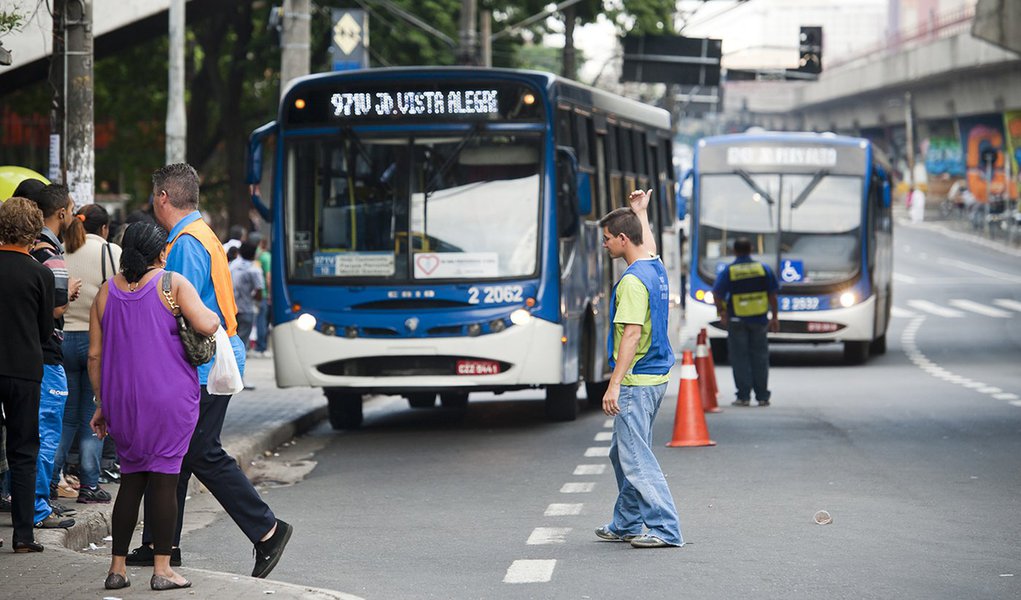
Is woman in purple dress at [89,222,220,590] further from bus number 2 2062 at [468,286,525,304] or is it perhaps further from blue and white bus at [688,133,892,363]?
blue and white bus at [688,133,892,363]

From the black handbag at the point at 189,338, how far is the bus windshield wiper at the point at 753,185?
1985 centimetres

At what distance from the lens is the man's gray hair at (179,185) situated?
849 cm

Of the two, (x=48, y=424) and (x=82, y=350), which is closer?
(x=48, y=424)

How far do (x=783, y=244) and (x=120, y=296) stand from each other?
19.6 m

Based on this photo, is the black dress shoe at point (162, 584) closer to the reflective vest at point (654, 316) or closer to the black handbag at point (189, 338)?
the black handbag at point (189, 338)

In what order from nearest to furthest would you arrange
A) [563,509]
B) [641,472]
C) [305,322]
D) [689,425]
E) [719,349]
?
[641,472] → [563,509] → [689,425] → [305,322] → [719,349]

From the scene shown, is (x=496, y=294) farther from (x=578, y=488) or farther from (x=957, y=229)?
(x=957, y=229)

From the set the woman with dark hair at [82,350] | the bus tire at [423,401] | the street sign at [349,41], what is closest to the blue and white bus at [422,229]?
the bus tire at [423,401]

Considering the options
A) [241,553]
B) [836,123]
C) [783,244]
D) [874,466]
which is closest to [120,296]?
[241,553]

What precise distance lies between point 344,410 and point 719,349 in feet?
38.1

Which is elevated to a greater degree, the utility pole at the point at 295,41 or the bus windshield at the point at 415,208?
the utility pole at the point at 295,41

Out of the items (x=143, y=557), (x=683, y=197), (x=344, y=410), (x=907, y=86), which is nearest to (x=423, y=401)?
(x=344, y=410)

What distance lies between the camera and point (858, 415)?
705 inches

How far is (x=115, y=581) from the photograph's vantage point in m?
7.89
